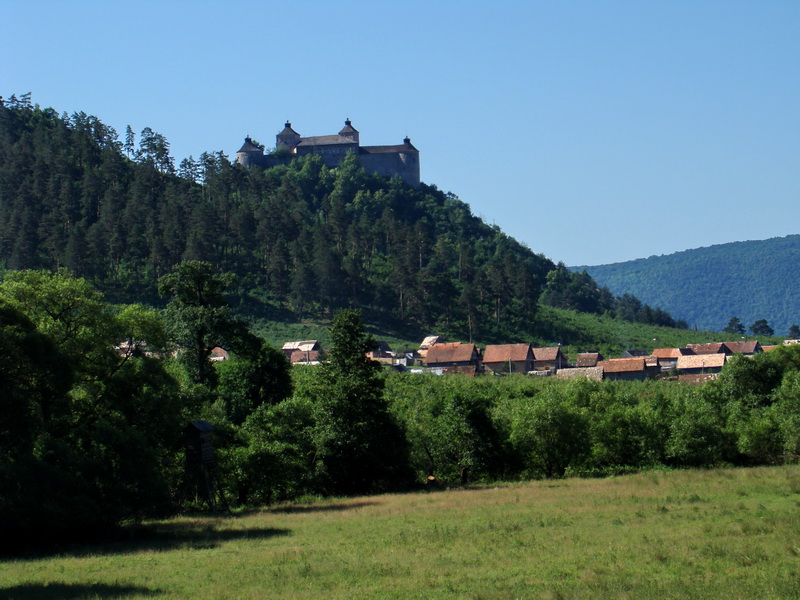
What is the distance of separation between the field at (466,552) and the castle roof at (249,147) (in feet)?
504

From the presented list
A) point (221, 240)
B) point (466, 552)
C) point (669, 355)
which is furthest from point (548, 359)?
point (466, 552)

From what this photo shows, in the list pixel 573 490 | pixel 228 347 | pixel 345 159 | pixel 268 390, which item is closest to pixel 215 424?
pixel 228 347

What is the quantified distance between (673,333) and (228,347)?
4192 inches

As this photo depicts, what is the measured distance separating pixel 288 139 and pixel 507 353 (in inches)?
4054

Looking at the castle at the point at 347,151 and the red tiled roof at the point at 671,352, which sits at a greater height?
the castle at the point at 347,151

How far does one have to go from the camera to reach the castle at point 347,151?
185 meters

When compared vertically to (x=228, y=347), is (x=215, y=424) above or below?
below

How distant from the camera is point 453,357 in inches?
3920

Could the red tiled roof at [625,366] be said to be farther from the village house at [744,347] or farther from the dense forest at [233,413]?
the village house at [744,347]

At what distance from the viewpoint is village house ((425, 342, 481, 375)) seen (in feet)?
321

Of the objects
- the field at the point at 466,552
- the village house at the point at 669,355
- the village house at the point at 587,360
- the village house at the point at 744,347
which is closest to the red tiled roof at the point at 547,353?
the village house at the point at 587,360

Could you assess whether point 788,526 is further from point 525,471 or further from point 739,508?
point 525,471

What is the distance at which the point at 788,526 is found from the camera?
2600cm

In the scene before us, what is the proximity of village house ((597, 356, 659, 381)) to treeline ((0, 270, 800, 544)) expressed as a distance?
26.9 m
